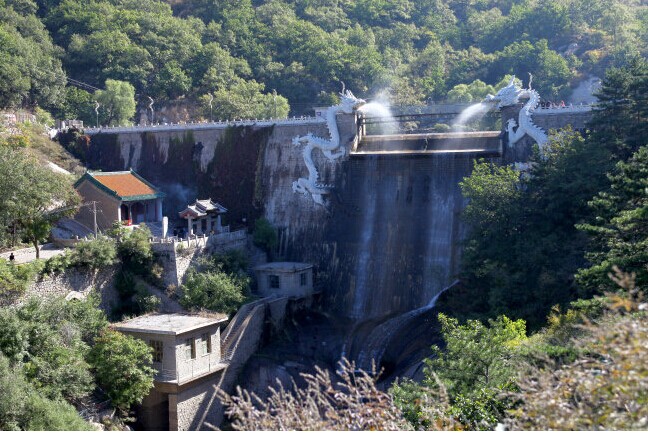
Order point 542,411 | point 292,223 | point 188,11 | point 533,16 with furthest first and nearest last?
point 188,11, point 533,16, point 292,223, point 542,411

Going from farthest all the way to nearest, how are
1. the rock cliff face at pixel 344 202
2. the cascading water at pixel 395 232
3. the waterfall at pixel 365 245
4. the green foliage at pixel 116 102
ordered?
the green foliage at pixel 116 102 < the waterfall at pixel 365 245 < the rock cliff face at pixel 344 202 < the cascading water at pixel 395 232

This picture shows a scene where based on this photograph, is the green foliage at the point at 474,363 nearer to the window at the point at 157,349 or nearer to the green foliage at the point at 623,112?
the green foliage at the point at 623,112

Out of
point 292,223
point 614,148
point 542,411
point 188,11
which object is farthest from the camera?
point 188,11

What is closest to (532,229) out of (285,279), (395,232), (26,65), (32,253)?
(395,232)

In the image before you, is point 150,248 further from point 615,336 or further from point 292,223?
point 615,336

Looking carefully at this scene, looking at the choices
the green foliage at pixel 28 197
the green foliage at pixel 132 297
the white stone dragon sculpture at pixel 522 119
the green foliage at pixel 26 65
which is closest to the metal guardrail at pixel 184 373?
the green foliage at pixel 132 297

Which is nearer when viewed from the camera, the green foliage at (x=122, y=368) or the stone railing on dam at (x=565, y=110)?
the green foliage at (x=122, y=368)

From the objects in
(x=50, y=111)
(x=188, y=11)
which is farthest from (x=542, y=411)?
(x=188, y=11)
